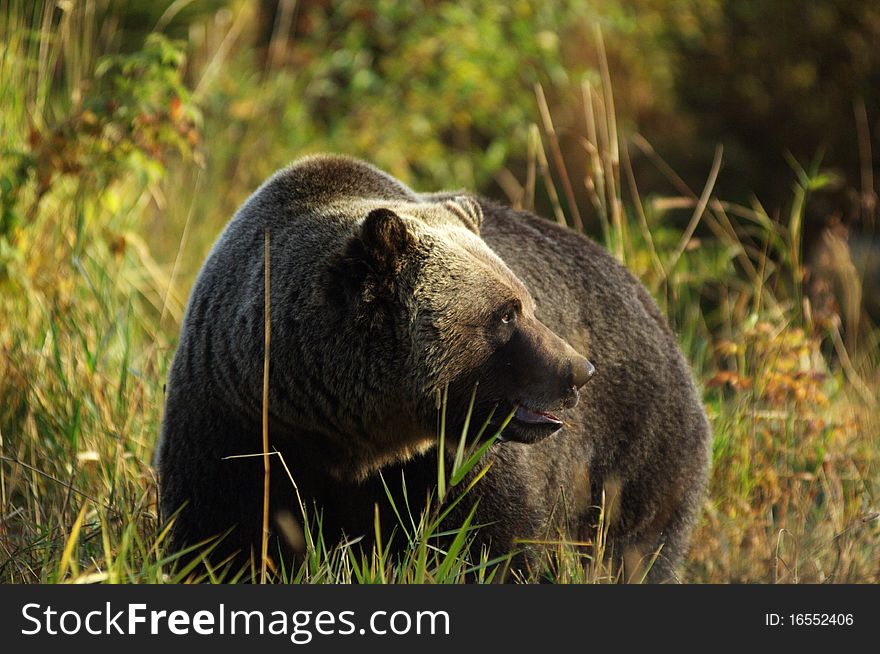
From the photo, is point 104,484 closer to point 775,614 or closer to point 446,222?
point 446,222

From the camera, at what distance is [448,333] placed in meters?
3.60

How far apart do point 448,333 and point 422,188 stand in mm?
8104

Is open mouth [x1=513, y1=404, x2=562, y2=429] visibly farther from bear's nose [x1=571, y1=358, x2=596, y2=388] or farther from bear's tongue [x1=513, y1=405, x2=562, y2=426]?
bear's nose [x1=571, y1=358, x2=596, y2=388]

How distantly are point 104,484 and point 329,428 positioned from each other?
1159 millimetres

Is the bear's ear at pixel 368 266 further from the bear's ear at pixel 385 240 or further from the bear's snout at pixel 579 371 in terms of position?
the bear's snout at pixel 579 371

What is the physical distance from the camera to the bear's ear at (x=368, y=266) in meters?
3.50

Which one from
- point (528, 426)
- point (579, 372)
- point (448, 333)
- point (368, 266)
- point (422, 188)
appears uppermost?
point (368, 266)

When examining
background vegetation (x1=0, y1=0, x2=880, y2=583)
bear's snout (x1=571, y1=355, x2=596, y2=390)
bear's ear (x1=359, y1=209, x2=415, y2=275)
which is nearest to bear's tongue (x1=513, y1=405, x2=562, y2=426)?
bear's snout (x1=571, y1=355, x2=596, y2=390)

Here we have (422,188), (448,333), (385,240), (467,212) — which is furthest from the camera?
(422,188)

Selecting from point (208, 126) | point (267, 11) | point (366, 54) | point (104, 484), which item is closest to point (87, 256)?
point (104, 484)

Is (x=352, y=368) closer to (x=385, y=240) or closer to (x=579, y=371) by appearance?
(x=385, y=240)

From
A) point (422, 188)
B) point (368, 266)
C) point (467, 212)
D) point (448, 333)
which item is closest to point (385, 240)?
point (368, 266)

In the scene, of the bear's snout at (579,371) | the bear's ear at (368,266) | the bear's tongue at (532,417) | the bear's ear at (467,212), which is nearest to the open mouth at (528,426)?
the bear's tongue at (532,417)

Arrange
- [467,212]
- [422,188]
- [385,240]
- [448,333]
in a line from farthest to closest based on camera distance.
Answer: [422,188] → [467,212] → [448,333] → [385,240]
